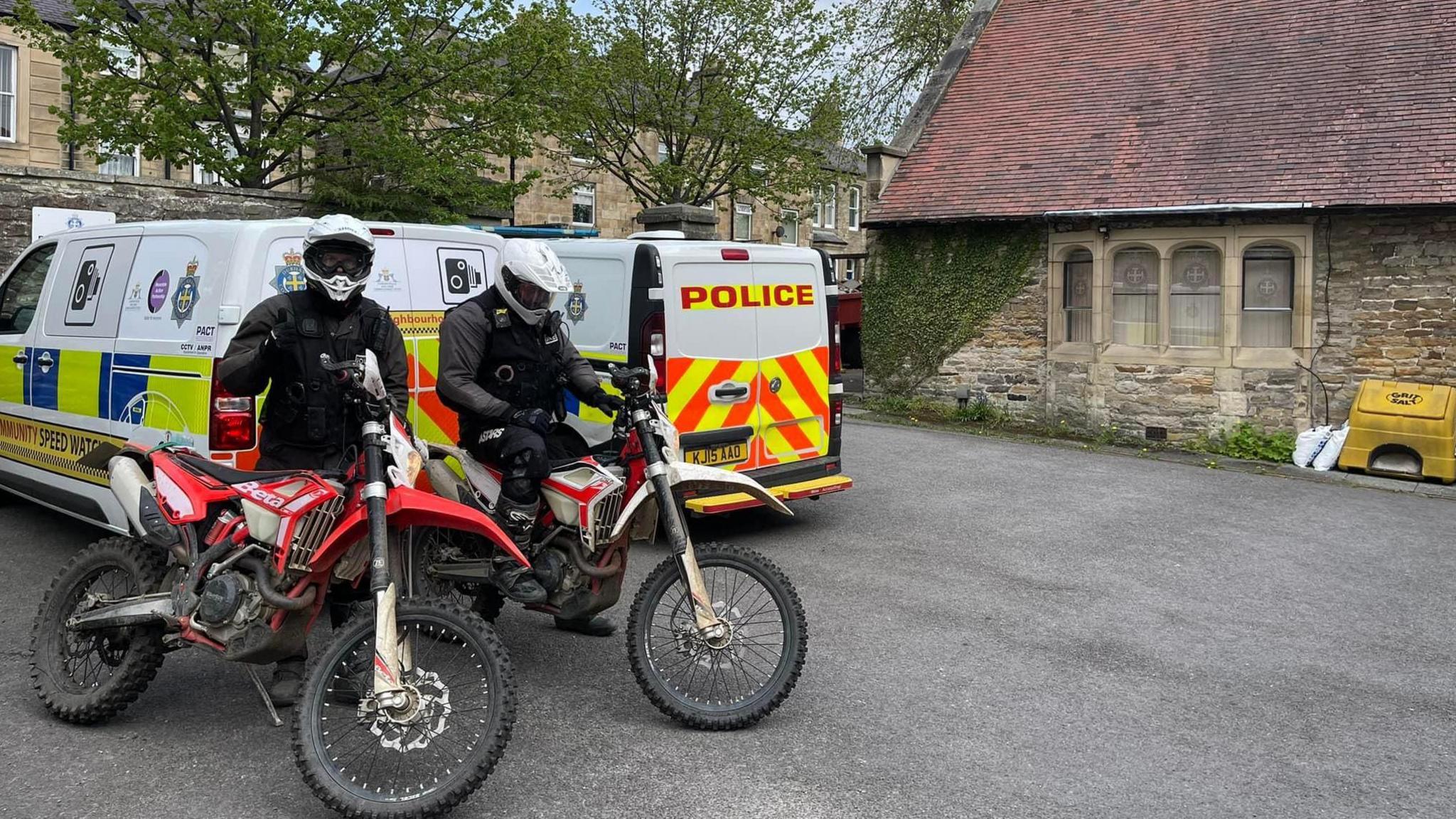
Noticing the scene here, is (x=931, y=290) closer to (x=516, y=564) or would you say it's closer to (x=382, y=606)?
(x=516, y=564)

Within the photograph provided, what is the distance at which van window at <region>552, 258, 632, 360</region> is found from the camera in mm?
8070

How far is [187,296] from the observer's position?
6457mm

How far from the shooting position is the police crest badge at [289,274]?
636cm

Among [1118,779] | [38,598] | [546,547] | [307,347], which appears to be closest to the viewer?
[1118,779]

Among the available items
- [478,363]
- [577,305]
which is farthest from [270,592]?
[577,305]

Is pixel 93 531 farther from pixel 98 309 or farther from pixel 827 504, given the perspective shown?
pixel 827 504

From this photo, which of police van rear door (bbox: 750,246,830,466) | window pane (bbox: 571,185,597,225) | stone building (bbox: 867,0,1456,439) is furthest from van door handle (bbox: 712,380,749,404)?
window pane (bbox: 571,185,597,225)

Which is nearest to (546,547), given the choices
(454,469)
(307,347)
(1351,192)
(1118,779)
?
(454,469)

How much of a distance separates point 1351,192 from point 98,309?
43.5ft

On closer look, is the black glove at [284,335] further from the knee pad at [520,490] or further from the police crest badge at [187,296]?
the police crest badge at [187,296]

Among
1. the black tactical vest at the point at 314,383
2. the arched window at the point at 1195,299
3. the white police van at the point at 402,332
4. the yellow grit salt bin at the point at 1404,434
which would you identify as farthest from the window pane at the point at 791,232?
the black tactical vest at the point at 314,383

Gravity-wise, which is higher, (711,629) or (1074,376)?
(1074,376)

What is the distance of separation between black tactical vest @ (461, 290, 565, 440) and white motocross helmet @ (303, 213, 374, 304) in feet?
2.30

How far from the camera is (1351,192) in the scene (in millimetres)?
14016
